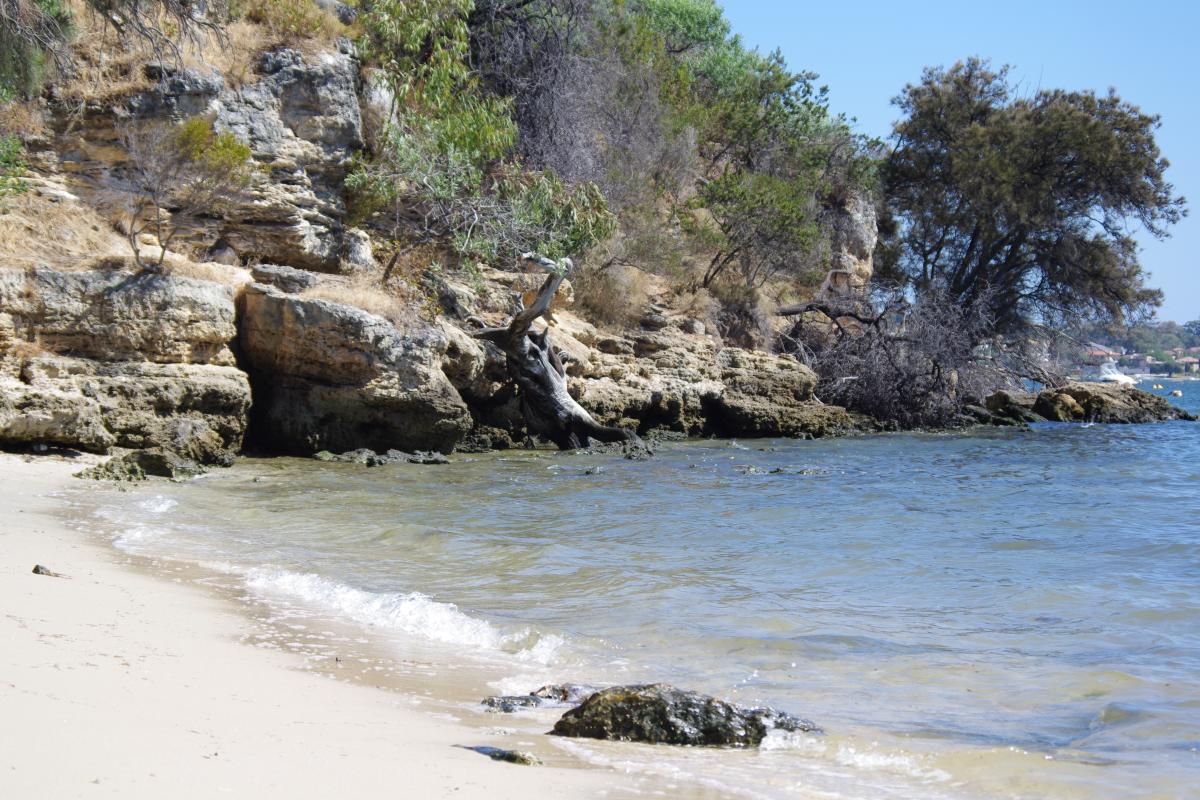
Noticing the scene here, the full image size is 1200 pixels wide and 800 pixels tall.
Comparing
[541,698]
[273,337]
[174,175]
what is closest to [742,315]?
[273,337]

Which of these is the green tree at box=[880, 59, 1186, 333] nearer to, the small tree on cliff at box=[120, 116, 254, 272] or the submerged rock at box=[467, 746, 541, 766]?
the small tree on cliff at box=[120, 116, 254, 272]

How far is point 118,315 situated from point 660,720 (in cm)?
1054

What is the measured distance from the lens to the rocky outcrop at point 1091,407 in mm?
27219

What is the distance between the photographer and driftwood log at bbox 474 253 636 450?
54.2 ft

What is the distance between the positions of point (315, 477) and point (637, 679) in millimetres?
7888

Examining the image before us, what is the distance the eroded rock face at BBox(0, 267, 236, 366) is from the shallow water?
177cm

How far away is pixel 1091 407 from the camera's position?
1093 inches

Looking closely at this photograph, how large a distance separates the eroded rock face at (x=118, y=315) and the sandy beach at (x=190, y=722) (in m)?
7.48

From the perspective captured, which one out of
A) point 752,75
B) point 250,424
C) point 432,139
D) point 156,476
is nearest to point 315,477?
point 156,476

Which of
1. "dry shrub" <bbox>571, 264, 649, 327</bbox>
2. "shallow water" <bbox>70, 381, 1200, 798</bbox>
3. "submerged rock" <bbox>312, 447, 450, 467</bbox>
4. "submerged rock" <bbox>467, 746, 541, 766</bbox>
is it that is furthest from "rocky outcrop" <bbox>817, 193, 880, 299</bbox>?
"submerged rock" <bbox>467, 746, 541, 766</bbox>

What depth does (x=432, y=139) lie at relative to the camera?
57.7 feet

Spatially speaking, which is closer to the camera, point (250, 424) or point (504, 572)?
point (504, 572)

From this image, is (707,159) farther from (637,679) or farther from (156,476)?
(637,679)

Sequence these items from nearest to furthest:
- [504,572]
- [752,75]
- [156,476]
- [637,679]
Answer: [637,679]
[504,572]
[156,476]
[752,75]
